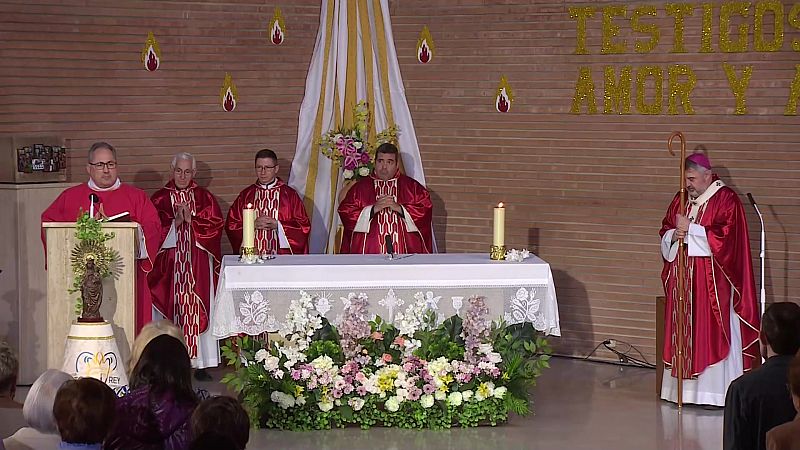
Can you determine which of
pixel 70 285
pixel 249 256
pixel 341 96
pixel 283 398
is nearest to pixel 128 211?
pixel 70 285

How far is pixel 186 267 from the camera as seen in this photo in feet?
35.2

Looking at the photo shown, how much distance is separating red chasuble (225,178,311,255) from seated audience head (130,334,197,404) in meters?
5.93

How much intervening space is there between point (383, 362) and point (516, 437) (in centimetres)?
100

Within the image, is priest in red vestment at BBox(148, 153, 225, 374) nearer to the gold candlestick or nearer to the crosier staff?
the gold candlestick

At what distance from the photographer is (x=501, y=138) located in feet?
39.5

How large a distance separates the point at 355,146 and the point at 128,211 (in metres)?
2.36

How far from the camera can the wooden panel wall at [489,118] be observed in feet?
35.1

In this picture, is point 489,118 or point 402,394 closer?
point 402,394

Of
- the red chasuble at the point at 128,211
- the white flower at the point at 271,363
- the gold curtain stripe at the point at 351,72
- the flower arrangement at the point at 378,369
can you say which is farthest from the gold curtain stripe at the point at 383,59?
the white flower at the point at 271,363

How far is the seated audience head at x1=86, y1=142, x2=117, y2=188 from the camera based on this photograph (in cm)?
959

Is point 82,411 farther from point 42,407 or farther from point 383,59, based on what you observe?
point 383,59

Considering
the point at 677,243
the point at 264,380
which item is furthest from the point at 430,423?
the point at 677,243

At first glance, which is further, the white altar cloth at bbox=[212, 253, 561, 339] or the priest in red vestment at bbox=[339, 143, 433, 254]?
the priest in red vestment at bbox=[339, 143, 433, 254]

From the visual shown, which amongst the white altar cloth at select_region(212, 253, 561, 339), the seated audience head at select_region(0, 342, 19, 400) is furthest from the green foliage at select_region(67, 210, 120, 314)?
the seated audience head at select_region(0, 342, 19, 400)
